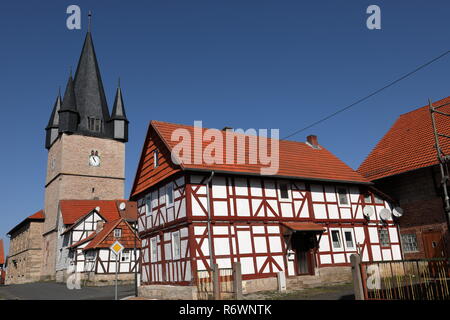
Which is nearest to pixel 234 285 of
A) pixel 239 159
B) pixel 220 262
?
pixel 220 262

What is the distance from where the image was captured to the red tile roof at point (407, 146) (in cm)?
2416

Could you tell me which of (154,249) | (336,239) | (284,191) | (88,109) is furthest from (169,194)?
(88,109)

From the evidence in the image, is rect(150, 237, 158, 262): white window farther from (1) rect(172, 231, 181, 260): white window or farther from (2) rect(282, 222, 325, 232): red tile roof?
(2) rect(282, 222, 325, 232): red tile roof

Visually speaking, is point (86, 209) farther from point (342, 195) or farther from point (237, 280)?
point (237, 280)

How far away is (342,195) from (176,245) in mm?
10449

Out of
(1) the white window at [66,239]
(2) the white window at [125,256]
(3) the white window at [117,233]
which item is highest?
(1) the white window at [66,239]

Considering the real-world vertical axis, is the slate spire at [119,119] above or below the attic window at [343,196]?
above

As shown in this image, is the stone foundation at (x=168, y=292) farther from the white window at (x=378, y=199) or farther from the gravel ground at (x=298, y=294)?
the white window at (x=378, y=199)

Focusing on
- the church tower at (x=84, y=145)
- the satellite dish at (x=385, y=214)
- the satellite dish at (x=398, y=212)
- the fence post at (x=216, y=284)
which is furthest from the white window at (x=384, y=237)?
the church tower at (x=84, y=145)

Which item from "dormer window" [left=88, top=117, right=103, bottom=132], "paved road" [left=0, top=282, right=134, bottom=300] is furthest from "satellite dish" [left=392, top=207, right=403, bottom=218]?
"dormer window" [left=88, top=117, right=103, bottom=132]

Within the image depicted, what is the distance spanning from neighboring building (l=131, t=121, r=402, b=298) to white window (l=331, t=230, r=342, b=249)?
0.06 m

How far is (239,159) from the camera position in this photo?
22359mm

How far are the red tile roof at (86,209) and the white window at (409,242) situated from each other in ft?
92.4
